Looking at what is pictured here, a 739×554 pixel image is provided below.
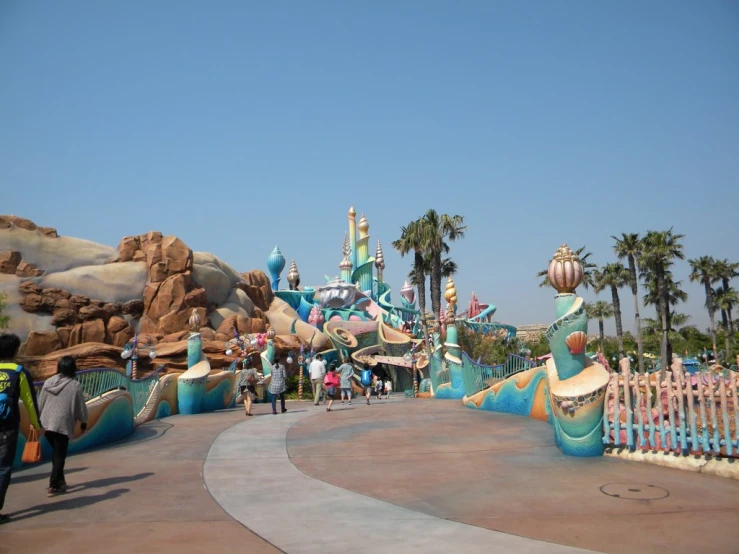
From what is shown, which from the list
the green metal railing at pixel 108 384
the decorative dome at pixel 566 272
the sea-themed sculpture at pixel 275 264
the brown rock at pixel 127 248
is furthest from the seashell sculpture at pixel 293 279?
the decorative dome at pixel 566 272

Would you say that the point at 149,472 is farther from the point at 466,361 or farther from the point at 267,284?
the point at 267,284

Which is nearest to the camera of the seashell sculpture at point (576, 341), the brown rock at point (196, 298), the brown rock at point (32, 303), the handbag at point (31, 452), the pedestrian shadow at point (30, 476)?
the handbag at point (31, 452)

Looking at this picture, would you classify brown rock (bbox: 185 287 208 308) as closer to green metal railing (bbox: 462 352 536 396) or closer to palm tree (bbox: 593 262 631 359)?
green metal railing (bbox: 462 352 536 396)

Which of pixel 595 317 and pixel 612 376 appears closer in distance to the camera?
pixel 612 376

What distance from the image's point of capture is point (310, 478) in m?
7.43

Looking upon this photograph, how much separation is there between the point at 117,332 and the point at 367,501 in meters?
35.6

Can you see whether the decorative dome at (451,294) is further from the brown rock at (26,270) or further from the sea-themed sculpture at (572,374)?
the brown rock at (26,270)

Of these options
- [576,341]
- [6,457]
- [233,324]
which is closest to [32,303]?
[233,324]

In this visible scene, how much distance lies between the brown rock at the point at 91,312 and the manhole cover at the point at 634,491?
3676 cm

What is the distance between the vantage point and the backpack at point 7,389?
18.5 feet

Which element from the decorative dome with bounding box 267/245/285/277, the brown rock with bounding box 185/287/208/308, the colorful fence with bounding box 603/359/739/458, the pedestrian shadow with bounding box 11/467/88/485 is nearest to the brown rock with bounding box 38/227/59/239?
the brown rock with bounding box 185/287/208/308

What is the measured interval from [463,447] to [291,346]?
29782mm

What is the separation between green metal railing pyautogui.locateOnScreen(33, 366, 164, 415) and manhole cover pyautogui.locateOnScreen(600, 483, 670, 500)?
8.08 m

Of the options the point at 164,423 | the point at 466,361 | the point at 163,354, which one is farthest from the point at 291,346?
the point at 164,423
